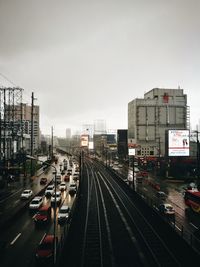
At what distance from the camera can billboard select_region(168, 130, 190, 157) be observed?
5801cm

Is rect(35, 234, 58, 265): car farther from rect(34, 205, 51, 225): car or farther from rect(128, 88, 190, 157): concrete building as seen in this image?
rect(128, 88, 190, 157): concrete building

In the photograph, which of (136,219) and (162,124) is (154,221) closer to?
(136,219)

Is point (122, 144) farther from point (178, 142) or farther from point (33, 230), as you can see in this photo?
point (33, 230)

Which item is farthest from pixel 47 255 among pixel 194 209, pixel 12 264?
pixel 194 209

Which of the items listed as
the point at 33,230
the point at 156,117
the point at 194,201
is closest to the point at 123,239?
the point at 33,230

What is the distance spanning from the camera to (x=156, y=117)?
107062 mm

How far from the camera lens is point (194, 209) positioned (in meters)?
30.6

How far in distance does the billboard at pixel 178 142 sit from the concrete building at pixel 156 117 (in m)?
44.5

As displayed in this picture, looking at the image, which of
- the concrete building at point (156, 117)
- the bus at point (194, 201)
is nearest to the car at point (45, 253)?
the bus at point (194, 201)

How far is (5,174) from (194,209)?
1608 inches

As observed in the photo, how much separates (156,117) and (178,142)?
50.0 m

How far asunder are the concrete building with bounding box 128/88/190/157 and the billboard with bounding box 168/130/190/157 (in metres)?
44.5

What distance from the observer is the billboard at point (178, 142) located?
58.0m

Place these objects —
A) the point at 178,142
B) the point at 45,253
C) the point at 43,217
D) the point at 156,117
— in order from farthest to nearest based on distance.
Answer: the point at 156,117, the point at 178,142, the point at 43,217, the point at 45,253
